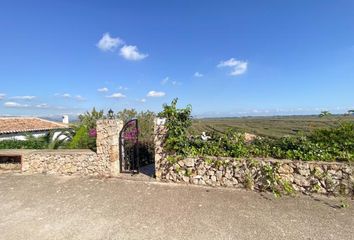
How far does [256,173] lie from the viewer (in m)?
6.71

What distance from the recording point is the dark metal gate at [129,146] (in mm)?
8922

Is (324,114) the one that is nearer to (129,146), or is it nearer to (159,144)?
(159,144)

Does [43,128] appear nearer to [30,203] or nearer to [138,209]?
[30,203]

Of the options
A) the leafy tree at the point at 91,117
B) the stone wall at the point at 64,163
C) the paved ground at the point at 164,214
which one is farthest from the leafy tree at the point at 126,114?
the paved ground at the point at 164,214

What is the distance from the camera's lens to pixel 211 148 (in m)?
7.46

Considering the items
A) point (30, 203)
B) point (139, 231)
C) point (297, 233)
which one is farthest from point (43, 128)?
point (297, 233)

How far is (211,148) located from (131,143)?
3312mm

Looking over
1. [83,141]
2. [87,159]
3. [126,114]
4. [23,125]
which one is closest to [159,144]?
[87,159]

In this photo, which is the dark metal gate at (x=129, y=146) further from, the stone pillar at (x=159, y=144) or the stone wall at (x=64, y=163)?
the stone pillar at (x=159, y=144)

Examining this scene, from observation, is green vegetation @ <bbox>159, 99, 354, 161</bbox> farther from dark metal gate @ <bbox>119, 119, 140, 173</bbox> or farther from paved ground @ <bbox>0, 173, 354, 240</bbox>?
dark metal gate @ <bbox>119, 119, 140, 173</bbox>

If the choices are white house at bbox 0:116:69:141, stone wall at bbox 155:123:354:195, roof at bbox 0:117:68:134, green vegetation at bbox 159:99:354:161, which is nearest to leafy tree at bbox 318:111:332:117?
green vegetation at bbox 159:99:354:161

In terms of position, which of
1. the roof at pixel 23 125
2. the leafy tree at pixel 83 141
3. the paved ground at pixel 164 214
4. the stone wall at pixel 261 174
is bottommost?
the paved ground at pixel 164 214

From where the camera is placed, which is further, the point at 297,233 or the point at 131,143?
the point at 131,143

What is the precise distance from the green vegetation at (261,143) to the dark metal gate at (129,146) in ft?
5.50
